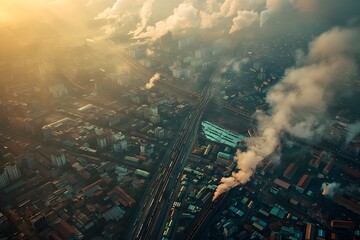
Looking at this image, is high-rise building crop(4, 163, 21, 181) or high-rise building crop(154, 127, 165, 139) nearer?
high-rise building crop(4, 163, 21, 181)

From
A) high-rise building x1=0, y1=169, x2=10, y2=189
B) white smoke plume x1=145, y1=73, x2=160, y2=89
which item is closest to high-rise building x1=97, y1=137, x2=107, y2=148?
high-rise building x1=0, y1=169, x2=10, y2=189

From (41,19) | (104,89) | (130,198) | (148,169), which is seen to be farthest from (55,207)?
(41,19)

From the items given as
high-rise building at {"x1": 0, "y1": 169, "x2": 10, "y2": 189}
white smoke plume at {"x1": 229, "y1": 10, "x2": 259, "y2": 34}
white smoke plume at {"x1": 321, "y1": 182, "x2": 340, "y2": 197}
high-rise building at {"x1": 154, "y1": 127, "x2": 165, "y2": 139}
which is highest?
white smoke plume at {"x1": 229, "y1": 10, "x2": 259, "y2": 34}

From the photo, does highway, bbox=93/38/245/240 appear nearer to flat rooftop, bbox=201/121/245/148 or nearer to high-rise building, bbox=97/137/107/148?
flat rooftop, bbox=201/121/245/148

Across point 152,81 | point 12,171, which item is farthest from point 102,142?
point 152,81

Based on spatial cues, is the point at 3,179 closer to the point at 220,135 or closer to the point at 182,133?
the point at 182,133
